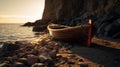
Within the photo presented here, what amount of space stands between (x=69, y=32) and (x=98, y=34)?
5787 millimetres

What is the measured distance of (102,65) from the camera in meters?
5.42

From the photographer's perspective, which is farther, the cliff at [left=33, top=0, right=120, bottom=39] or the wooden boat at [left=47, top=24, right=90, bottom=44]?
the cliff at [left=33, top=0, right=120, bottom=39]

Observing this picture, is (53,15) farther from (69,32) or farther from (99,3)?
(69,32)

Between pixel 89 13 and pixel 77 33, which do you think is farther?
pixel 89 13

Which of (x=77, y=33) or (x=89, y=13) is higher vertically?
(x=77, y=33)

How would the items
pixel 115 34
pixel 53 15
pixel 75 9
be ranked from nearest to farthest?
pixel 115 34, pixel 75 9, pixel 53 15

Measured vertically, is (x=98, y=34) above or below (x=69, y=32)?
below

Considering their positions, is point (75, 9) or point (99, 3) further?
point (75, 9)

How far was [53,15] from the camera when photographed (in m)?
53.9

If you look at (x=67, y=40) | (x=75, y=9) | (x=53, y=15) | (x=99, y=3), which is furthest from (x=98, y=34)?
(x=53, y=15)

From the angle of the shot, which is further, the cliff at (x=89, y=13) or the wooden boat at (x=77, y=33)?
the cliff at (x=89, y=13)

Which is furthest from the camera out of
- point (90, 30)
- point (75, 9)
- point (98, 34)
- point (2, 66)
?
point (75, 9)

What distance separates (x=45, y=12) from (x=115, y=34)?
45.1m

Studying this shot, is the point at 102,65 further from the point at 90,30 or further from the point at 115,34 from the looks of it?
the point at 115,34
